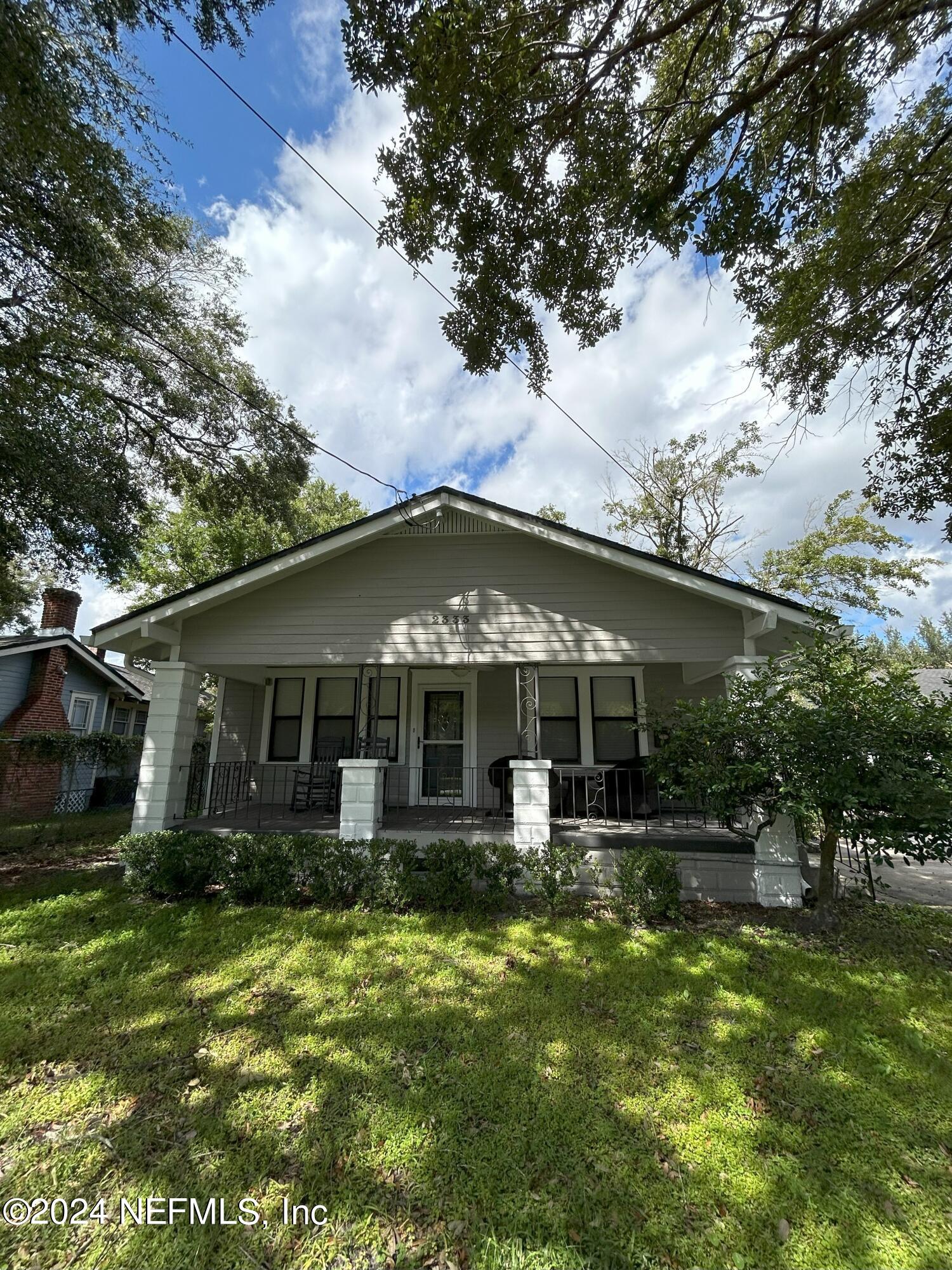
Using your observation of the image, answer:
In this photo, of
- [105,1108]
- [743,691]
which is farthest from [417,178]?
[105,1108]

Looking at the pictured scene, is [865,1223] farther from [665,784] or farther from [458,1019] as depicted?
[665,784]

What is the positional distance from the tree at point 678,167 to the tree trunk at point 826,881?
5873 mm

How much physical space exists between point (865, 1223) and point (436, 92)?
8.33 metres

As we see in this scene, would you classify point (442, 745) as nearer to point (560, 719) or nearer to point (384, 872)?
point (560, 719)

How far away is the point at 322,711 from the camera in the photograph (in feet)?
32.2

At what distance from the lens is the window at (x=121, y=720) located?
17766mm

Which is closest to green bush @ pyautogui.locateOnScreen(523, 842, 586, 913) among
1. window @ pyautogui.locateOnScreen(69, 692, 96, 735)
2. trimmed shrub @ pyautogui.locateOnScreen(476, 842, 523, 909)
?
trimmed shrub @ pyautogui.locateOnScreen(476, 842, 523, 909)

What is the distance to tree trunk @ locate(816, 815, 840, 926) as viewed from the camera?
518 cm

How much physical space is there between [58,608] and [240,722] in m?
9.59

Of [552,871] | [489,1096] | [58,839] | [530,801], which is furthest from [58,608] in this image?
[489,1096]

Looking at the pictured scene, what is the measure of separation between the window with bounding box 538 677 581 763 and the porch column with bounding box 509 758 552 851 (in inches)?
102

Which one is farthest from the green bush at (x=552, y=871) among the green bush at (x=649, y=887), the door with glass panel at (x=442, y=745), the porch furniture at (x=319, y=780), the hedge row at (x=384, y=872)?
the porch furniture at (x=319, y=780)

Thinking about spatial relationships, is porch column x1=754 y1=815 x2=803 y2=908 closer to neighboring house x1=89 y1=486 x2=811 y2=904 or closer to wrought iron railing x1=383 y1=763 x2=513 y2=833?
neighboring house x1=89 y1=486 x2=811 y2=904

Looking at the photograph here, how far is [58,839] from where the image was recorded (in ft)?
31.3
